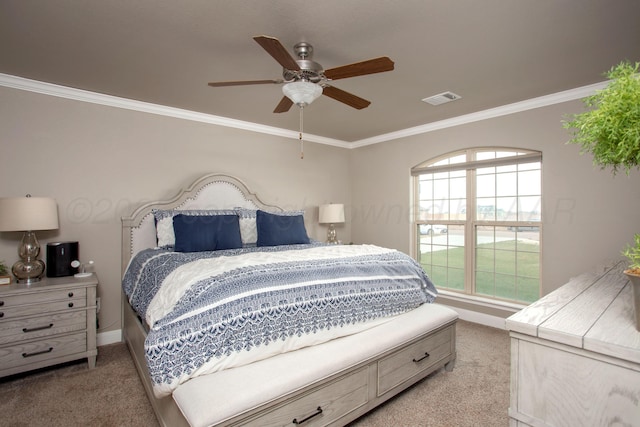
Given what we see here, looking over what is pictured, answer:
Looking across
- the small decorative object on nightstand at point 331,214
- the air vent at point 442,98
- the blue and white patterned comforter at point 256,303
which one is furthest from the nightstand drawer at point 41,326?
the air vent at point 442,98

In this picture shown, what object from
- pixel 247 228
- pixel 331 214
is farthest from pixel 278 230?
pixel 331 214

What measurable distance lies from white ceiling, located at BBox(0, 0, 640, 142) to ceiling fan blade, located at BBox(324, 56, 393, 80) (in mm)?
299

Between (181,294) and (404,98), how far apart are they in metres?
2.74

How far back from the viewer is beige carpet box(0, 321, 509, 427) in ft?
6.56

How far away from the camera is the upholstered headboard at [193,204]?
3279mm

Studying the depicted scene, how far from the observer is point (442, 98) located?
326 cm

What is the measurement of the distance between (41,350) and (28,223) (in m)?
0.97

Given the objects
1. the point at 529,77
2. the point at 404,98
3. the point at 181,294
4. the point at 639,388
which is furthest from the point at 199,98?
the point at 639,388

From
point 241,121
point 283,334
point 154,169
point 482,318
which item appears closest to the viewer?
point 283,334

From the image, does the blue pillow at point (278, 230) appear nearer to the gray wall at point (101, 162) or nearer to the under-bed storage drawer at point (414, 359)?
the gray wall at point (101, 162)

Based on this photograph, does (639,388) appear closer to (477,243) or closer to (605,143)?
(605,143)

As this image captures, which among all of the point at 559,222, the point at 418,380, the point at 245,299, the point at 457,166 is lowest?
the point at 418,380

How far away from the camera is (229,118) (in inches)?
156

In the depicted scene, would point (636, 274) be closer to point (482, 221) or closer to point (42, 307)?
point (482, 221)
